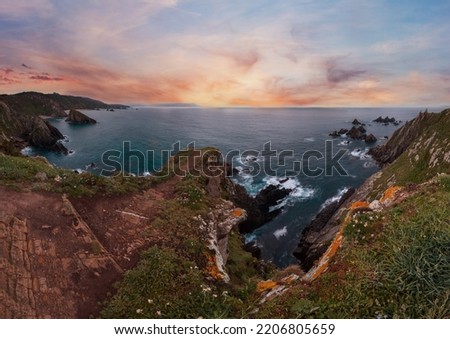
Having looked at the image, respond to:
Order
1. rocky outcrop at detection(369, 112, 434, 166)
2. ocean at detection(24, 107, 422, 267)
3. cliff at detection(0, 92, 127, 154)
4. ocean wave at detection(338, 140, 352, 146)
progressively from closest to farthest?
1. ocean at detection(24, 107, 422, 267)
2. rocky outcrop at detection(369, 112, 434, 166)
3. cliff at detection(0, 92, 127, 154)
4. ocean wave at detection(338, 140, 352, 146)

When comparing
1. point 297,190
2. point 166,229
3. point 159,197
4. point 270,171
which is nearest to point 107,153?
point 270,171

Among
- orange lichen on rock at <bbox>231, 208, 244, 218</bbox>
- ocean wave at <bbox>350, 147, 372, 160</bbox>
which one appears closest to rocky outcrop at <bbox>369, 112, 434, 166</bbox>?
ocean wave at <bbox>350, 147, 372, 160</bbox>

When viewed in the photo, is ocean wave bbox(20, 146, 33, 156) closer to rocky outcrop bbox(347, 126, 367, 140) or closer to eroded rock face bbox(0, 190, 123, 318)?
eroded rock face bbox(0, 190, 123, 318)

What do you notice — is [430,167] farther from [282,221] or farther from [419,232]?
[419,232]

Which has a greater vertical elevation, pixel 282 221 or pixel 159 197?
pixel 159 197

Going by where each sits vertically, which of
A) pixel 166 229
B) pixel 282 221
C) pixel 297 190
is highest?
pixel 166 229

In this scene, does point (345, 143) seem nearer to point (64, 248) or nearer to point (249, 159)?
point (249, 159)

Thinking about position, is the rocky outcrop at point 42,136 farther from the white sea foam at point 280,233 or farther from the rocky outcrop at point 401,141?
the rocky outcrop at point 401,141
